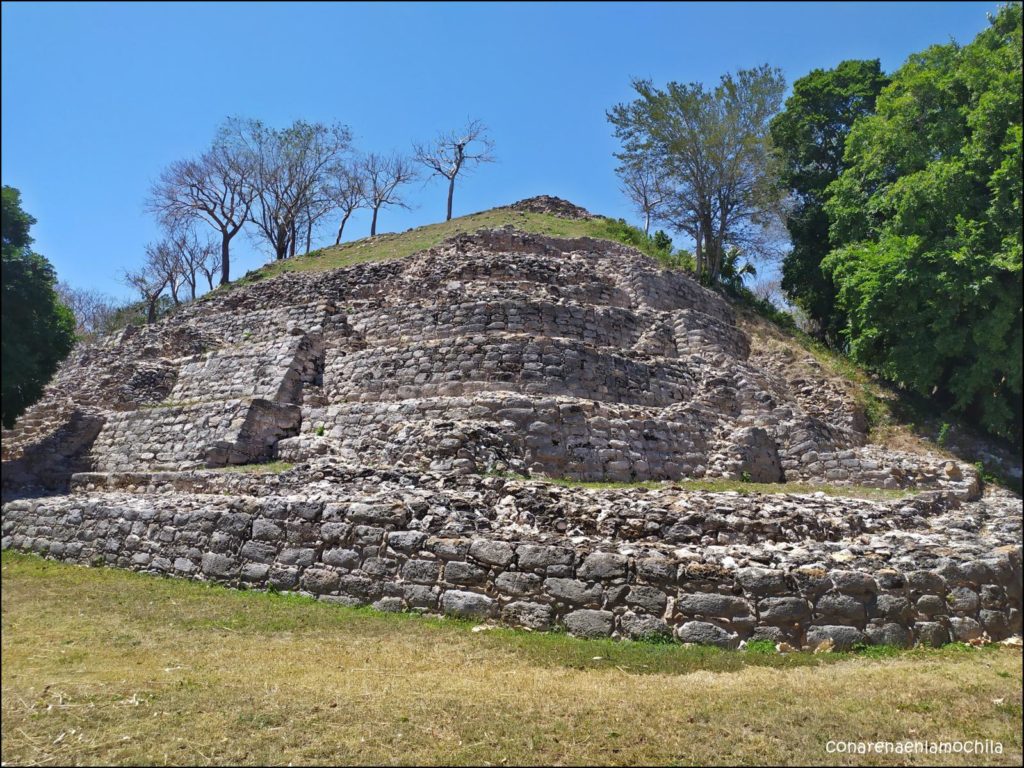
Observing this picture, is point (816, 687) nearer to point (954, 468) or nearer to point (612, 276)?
point (954, 468)

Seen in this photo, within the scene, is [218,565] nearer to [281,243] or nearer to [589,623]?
[589,623]

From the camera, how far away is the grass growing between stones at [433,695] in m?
3.88

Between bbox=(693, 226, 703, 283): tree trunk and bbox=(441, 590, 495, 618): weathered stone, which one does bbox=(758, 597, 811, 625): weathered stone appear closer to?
bbox=(441, 590, 495, 618): weathered stone

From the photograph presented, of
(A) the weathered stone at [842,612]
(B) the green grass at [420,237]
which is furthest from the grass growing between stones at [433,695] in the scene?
(B) the green grass at [420,237]

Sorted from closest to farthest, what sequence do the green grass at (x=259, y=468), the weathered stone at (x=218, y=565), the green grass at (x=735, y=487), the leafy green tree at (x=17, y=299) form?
the leafy green tree at (x=17, y=299) < the weathered stone at (x=218, y=565) < the green grass at (x=735, y=487) < the green grass at (x=259, y=468)

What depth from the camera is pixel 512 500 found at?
9.71 meters

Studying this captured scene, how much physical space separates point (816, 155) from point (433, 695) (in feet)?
93.2

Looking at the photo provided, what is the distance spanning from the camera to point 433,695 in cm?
552

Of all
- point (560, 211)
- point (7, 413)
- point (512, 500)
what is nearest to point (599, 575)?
point (512, 500)

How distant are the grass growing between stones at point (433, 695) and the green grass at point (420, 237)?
19723 mm

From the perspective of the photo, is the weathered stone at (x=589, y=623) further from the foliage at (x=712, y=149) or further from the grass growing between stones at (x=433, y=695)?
the foliage at (x=712, y=149)

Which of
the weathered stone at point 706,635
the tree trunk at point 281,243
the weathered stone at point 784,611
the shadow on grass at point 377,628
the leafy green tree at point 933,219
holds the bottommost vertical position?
the shadow on grass at point 377,628

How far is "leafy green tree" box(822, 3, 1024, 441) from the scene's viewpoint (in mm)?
10734

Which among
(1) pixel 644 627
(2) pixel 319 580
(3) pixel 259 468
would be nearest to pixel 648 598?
(1) pixel 644 627
